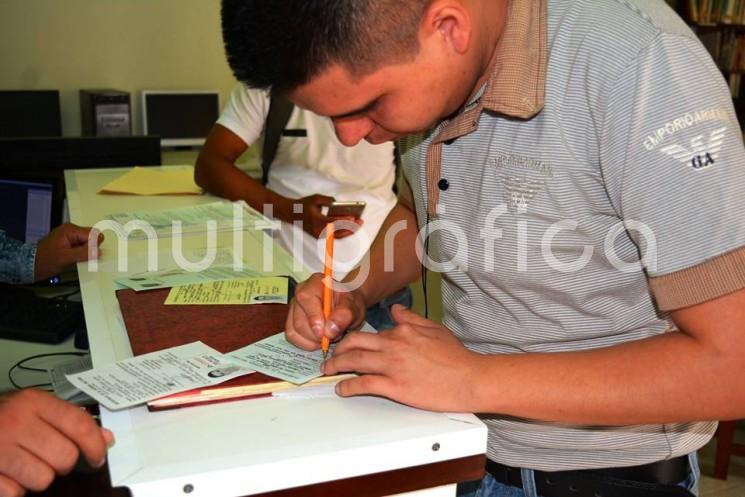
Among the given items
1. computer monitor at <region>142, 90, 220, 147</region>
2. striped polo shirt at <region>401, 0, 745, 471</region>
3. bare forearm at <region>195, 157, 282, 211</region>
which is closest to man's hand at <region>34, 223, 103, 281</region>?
bare forearm at <region>195, 157, 282, 211</region>

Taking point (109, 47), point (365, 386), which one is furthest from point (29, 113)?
point (365, 386)

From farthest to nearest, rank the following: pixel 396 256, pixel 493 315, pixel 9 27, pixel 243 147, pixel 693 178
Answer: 1. pixel 9 27
2. pixel 243 147
3. pixel 396 256
4. pixel 493 315
5. pixel 693 178

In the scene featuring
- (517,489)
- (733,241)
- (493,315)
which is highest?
(733,241)

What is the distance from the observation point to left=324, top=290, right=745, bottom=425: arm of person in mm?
807

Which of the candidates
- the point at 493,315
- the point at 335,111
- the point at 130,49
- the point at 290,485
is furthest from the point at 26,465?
the point at 130,49

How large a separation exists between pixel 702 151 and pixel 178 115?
4331 millimetres

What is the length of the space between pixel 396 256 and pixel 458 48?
57 cm

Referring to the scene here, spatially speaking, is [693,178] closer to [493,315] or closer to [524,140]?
[524,140]

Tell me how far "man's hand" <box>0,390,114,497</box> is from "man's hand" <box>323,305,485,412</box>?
11.5 inches

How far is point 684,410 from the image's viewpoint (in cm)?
84

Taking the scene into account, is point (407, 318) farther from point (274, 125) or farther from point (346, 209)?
point (274, 125)

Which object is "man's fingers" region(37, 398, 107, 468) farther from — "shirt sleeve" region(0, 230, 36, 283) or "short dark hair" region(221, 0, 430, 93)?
"shirt sleeve" region(0, 230, 36, 283)

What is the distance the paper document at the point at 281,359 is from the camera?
3.25 feet

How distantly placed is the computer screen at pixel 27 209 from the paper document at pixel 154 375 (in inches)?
48.2
